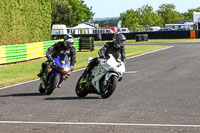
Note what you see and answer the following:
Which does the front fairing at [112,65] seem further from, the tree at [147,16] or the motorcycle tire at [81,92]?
the tree at [147,16]

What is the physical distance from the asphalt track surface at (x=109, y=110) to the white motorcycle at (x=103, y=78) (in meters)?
0.22

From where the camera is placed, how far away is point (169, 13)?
579 ft

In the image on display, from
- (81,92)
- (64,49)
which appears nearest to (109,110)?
(81,92)

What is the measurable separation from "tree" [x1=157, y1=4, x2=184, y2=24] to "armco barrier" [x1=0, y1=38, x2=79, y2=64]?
148178 mm

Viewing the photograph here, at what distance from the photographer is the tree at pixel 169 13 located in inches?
6909

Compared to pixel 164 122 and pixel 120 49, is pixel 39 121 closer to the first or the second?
pixel 164 122

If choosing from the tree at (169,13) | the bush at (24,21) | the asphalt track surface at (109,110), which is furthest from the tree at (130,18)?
the asphalt track surface at (109,110)

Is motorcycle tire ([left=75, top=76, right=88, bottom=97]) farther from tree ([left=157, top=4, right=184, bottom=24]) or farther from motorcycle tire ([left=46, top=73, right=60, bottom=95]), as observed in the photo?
tree ([left=157, top=4, right=184, bottom=24])

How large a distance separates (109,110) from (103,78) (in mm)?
1858

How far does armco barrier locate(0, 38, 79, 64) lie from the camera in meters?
26.0

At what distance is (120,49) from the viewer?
1216cm

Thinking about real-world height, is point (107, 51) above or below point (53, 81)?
above

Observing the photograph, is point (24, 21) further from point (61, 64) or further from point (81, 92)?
point (81, 92)

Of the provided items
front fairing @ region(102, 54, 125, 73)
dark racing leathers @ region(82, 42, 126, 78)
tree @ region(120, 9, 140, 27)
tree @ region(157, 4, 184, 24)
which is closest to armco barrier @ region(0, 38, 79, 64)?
dark racing leathers @ region(82, 42, 126, 78)
